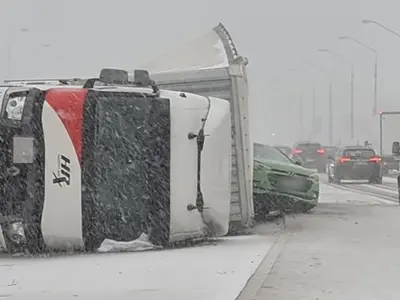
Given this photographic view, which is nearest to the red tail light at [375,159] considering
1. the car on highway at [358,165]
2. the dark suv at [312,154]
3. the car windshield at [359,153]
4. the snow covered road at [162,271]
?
the car on highway at [358,165]

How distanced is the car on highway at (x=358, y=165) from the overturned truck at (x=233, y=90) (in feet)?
70.2

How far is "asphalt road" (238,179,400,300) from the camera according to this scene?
30.4 ft

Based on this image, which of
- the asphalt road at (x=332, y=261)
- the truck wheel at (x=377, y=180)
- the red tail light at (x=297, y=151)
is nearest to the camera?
the asphalt road at (x=332, y=261)

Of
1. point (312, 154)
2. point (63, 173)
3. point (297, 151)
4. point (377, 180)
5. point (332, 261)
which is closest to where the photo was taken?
point (63, 173)

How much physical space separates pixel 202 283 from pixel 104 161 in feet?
8.85

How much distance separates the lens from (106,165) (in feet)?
38.3

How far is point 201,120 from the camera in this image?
1239cm

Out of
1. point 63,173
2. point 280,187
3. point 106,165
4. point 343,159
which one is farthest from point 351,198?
point 63,173

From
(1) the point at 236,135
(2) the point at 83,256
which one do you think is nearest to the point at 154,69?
(1) the point at 236,135

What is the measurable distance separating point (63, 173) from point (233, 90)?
3.73 metres

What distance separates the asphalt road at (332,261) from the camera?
9258 millimetres

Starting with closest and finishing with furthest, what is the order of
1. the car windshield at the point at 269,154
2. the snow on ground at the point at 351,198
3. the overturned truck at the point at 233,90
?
the overturned truck at the point at 233,90 → the car windshield at the point at 269,154 → the snow on ground at the point at 351,198

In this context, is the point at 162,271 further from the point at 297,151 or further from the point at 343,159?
the point at 297,151

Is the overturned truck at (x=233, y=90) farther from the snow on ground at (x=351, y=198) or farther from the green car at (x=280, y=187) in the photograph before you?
the snow on ground at (x=351, y=198)
